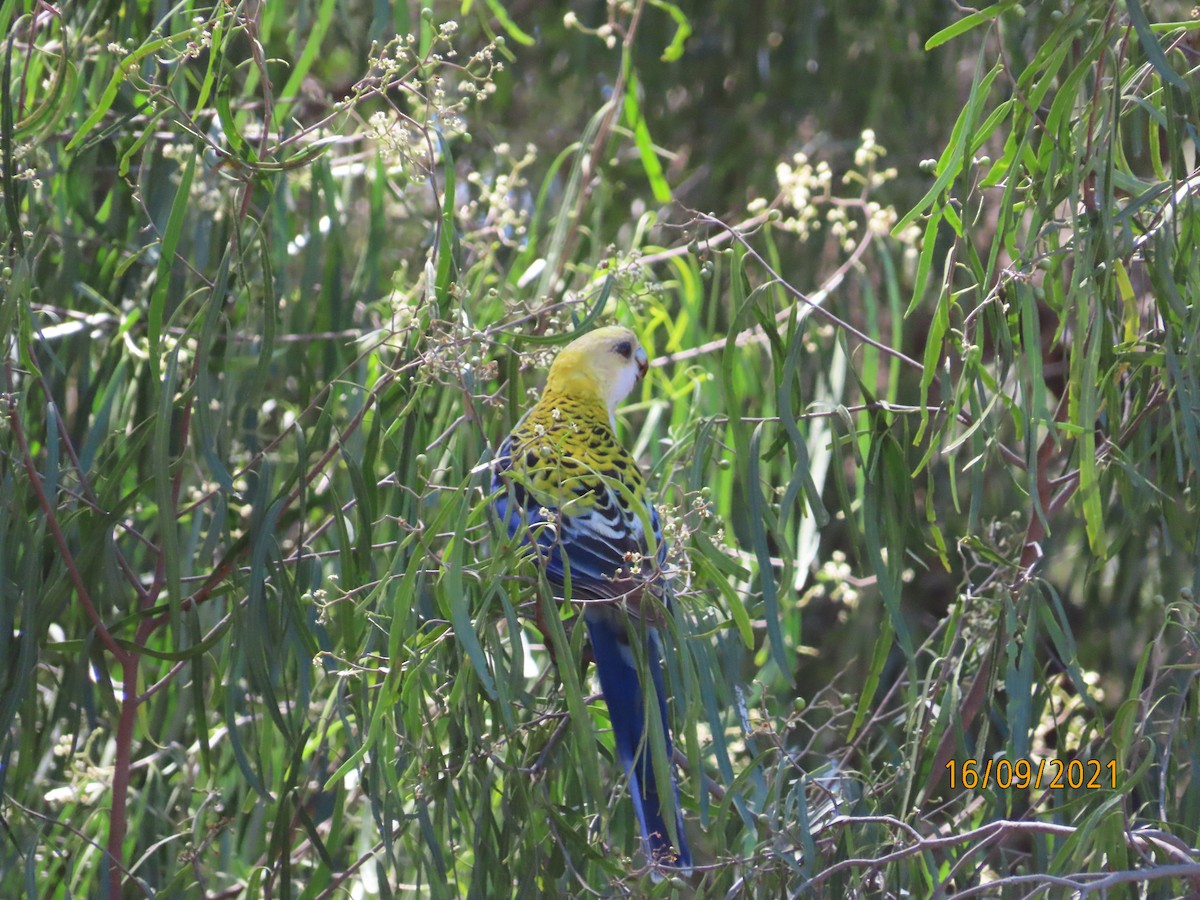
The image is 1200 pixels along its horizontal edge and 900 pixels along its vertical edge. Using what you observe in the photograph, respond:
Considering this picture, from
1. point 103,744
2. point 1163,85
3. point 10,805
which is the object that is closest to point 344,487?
point 103,744

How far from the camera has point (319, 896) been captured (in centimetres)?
187

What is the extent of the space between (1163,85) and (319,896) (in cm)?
149

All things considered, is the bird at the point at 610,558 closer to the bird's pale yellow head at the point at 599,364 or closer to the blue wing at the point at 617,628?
the blue wing at the point at 617,628

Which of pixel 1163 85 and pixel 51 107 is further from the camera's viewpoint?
pixel 51 107

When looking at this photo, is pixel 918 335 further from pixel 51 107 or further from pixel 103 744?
pixel 51 107

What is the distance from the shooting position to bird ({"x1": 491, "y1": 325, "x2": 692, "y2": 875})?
1446mm

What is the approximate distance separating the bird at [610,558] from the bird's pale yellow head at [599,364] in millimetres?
270
